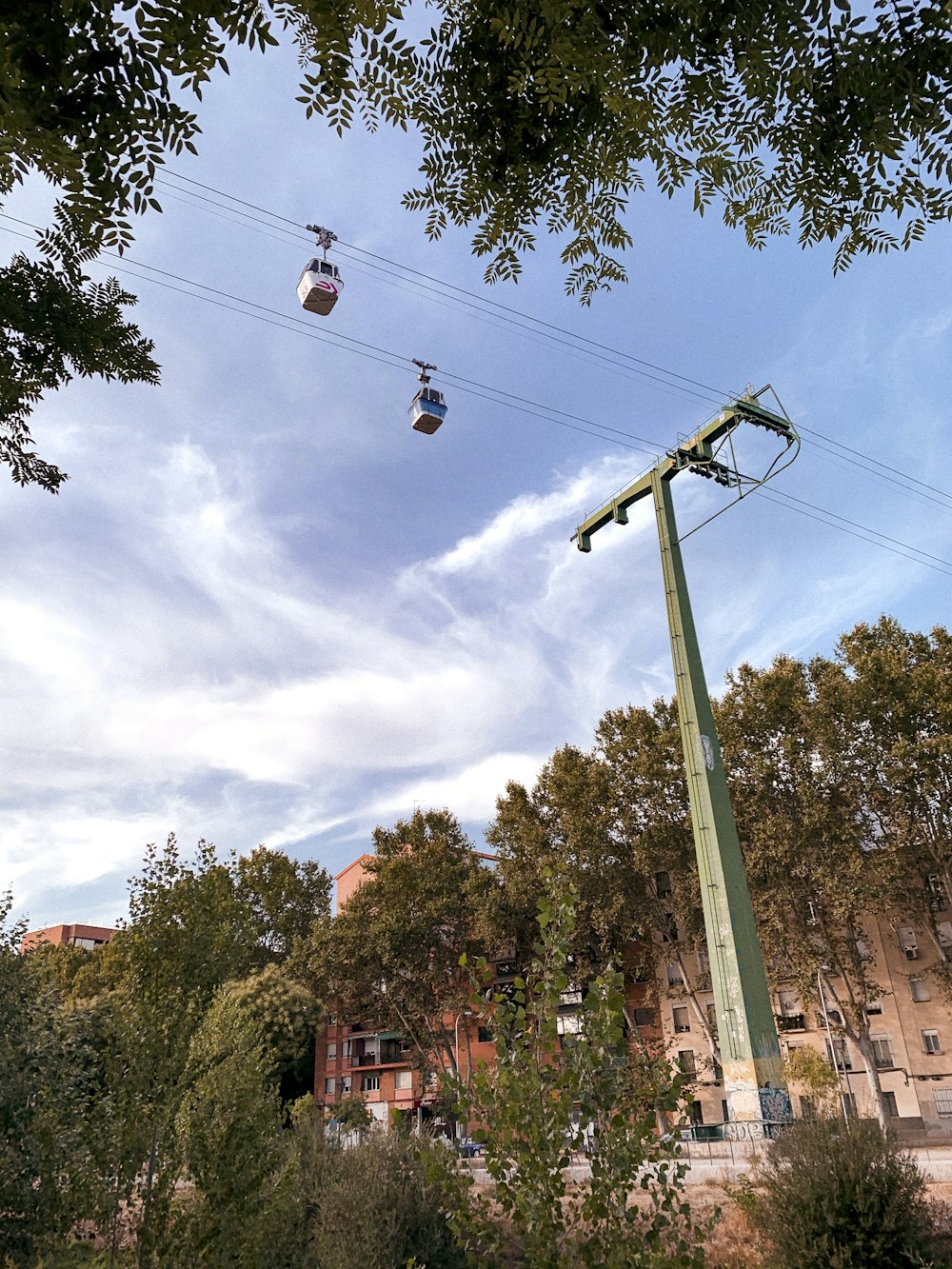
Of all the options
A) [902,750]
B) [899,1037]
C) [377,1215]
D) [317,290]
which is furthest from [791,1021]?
[317,290]

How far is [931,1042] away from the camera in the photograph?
37031 mm

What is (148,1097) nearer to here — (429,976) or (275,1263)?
(275,1263)

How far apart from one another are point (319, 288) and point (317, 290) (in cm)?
7

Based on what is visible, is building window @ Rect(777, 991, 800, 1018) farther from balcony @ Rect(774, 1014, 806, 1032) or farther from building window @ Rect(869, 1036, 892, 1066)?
building window @ Rect(869, 1036, 892, 1066)

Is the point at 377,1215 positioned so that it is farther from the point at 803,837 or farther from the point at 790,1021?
the point at 790,1021

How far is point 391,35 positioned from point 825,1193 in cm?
1366

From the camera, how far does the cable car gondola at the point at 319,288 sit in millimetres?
13461

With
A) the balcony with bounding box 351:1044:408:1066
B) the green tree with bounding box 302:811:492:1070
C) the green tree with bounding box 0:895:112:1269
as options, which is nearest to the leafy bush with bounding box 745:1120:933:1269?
the green tree with bounding box 0:895:112:1269

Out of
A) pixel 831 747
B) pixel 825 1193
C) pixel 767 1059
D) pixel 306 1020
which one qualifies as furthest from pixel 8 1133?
pixel 306 1020

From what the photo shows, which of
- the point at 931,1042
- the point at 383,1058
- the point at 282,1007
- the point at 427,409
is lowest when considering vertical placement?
the point at 931,1042

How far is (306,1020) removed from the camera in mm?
42844

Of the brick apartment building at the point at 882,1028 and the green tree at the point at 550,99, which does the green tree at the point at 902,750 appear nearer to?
the brick apartment building at the point at 882,1028

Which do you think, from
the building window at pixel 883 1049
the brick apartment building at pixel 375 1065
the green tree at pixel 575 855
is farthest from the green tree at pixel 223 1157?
the brick apartment building at pixel 375 1065

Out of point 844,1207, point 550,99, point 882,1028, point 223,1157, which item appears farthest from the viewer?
point 882,1028
